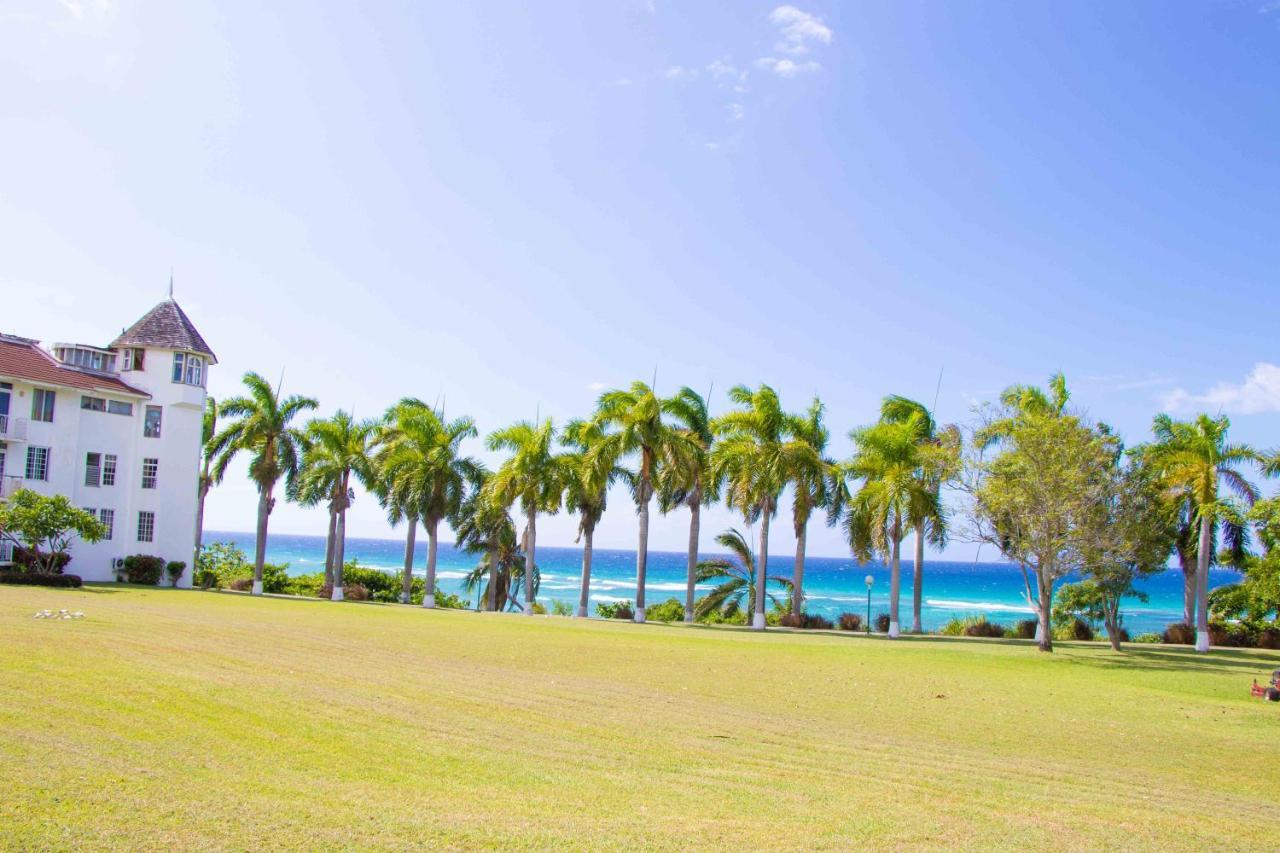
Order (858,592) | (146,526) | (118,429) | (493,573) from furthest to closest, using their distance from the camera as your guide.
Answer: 1. (858,592)
2. (146,526)
3. (118,429)
4. (493,573)

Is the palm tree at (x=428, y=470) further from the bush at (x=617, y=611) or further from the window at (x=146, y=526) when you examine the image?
the window at (x=146, y=526)

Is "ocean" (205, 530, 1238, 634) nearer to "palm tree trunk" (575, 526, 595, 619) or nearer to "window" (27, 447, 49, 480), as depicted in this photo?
"palm tree trunk" (575, 526, 595, 619)

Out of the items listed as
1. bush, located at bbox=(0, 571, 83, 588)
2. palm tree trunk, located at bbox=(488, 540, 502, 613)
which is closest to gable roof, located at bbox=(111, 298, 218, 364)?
bush, located at bbox=(0, 571, 83, 588)

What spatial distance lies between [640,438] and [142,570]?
24.4m

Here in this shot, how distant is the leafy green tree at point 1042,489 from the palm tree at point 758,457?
28.1ft

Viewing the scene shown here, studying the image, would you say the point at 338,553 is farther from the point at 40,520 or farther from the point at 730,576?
the point at 730,576

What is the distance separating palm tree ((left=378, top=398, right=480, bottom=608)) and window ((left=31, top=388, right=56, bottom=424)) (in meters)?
A: 14.6

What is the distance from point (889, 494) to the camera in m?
34.0

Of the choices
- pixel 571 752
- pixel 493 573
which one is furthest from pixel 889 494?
pixel 571 752

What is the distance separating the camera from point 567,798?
894 centimetres

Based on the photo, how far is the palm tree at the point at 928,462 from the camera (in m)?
31.6

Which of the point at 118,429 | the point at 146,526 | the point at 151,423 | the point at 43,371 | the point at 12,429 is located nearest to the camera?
the point at 12,429

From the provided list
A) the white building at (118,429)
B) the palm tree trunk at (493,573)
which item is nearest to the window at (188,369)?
the white building at (118,429)

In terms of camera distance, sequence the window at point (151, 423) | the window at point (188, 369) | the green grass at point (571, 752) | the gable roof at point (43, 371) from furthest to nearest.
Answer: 1. the window at point (188, 369)
2. the window at point (151, 423)
3. the gable roof at point (43, 371)
4. the green grass at point (571, 752)
